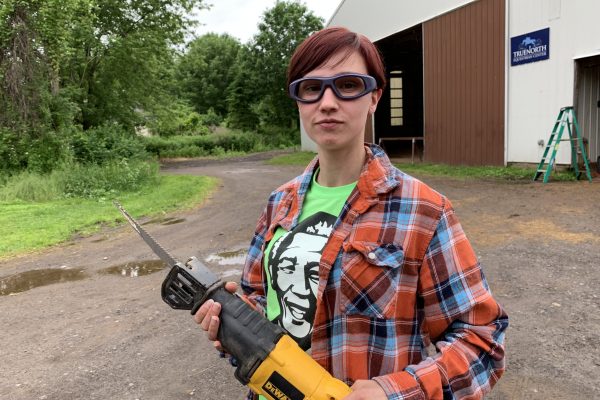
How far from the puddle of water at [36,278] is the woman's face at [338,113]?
5.72 meters

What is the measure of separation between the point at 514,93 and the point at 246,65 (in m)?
26.4

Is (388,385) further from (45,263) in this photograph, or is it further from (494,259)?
(45,263)

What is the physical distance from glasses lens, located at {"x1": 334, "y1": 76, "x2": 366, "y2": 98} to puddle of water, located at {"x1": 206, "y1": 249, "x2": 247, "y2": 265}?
5.13 meters

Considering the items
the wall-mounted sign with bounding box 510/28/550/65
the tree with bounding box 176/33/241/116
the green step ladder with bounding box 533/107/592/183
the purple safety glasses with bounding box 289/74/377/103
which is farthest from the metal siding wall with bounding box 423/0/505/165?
the tree with bounding box 176/33/241/116

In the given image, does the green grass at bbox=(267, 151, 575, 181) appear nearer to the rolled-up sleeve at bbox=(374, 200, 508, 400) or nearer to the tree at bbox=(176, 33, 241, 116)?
the rolled-up sleeve at bbox=(374, 200, 508, 400)

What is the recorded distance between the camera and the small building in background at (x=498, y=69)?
11.6m

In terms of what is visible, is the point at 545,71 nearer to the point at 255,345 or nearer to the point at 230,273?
the point at 230,273

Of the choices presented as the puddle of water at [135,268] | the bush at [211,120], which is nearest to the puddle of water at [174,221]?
the puddle of water at [135,268]

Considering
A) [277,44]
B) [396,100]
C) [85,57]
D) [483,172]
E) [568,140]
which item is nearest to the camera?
[568,140]

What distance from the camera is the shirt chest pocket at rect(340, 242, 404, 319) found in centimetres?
126

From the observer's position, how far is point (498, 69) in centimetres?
1377

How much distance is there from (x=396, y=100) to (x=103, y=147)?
15.1 meters

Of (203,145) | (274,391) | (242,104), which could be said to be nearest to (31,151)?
(274,391)

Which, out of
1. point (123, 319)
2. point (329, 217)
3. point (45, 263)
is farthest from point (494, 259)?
point (45, 263)
